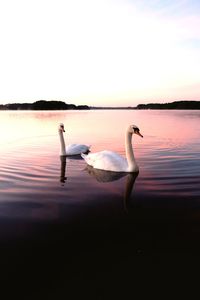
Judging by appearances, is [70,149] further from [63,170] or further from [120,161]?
[120,161]

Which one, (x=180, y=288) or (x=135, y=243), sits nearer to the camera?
(x=180, y=288)

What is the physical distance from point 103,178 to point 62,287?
24.0 ft

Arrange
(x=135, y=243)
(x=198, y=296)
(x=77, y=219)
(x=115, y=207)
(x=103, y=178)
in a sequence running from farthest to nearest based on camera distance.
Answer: (x=103, y=178)
(x=115, y=207)
(x=77, y=219)
(x=135, y=243)
(x=198, y=296)

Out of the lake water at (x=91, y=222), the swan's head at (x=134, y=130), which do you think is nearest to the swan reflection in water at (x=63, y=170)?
the lake water at (x=91, y=222)

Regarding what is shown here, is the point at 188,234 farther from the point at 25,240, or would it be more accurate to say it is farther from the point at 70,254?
the point at 25,240

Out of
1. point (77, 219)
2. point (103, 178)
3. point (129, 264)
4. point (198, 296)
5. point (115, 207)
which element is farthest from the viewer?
point (103, 178)

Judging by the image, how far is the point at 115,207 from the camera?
920 cm

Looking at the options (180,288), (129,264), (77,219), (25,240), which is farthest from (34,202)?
(180,288)

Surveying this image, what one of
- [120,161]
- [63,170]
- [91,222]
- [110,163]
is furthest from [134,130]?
[91,222]

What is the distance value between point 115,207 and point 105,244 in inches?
93.5

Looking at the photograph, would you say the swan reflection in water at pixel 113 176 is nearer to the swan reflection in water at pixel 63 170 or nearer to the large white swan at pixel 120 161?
the large white swan at pixel 120 161

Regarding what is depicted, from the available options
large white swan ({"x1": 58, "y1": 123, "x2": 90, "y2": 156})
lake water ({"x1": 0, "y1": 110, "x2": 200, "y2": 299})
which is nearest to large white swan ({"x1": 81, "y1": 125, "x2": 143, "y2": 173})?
lake water ({"x1": 0, "y1": 110, "x2": 200, "y2": 299})

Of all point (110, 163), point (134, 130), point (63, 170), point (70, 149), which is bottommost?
point (63, 170)

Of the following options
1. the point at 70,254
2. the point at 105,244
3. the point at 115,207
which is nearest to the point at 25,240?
the point at 70,254
